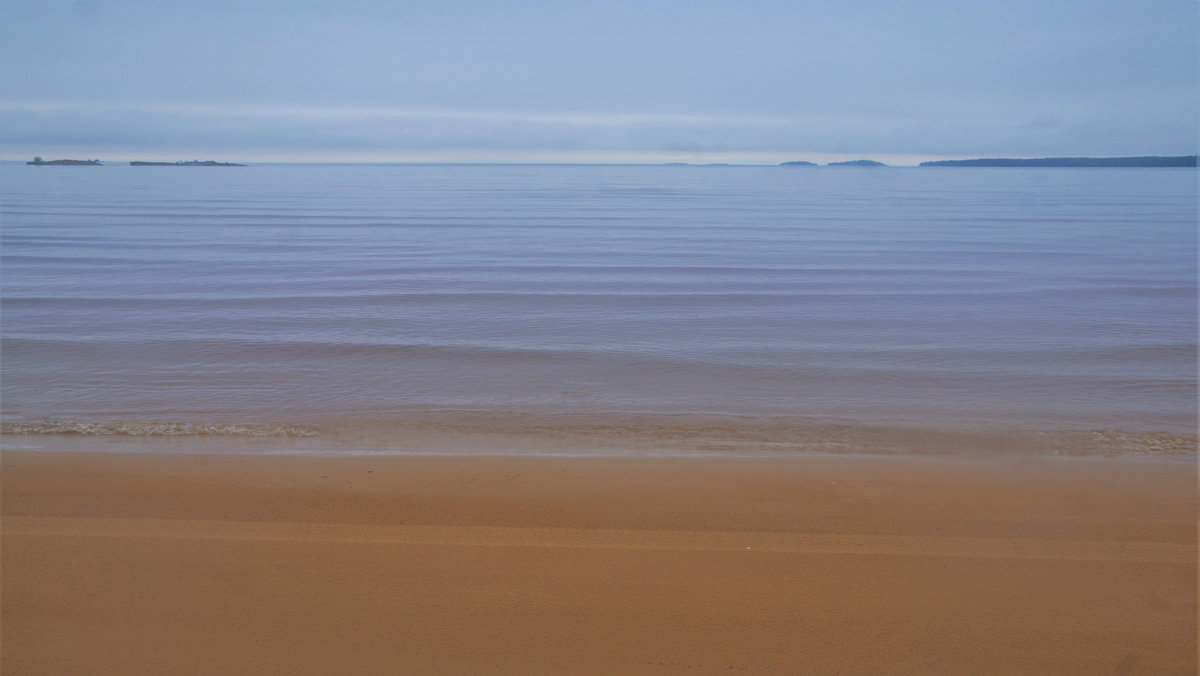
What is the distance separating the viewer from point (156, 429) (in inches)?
278

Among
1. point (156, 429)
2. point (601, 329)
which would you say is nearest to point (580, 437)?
point (156, 429)

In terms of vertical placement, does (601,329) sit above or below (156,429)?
above

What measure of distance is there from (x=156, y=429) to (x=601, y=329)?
6.17 m

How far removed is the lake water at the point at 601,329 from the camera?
8023 mm

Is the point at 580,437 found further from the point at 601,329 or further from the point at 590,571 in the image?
the point at 601,329

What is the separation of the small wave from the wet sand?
113cm

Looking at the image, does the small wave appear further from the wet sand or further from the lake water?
the wet sand

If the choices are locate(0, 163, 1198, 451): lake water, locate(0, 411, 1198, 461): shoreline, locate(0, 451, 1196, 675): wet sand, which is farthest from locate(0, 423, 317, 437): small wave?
locate(0, 451, 1196, 675): wet sand

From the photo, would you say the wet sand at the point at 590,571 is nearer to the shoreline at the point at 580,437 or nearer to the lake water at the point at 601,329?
the shoreline at the point at 580,437

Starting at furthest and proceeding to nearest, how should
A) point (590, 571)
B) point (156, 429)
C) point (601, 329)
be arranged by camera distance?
point (601, 329) → point (156, 429) → point (590, 571)

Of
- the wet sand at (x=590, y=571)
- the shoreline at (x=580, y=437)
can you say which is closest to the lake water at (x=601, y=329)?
the shoreline at (x=580, y=437)

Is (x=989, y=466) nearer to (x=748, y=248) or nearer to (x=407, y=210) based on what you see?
(x=748, y=248)

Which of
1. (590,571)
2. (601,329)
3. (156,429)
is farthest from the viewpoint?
(601,329)

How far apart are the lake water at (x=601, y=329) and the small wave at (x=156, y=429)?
5.6 inches
